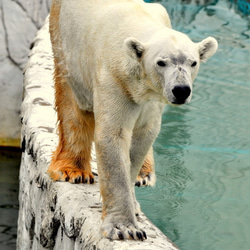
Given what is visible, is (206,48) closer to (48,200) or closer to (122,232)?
(122,232)

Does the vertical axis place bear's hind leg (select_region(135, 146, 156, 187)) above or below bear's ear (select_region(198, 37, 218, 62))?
below

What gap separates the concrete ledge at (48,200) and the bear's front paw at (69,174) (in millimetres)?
47

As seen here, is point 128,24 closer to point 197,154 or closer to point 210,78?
point 197,154

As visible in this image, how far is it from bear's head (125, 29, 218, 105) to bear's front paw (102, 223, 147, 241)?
617 mm

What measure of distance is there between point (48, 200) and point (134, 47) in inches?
55.3

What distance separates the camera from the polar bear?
2693 millimetres

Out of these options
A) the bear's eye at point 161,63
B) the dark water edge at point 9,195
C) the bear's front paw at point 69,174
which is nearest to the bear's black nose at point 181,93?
the bear's eye at point 161,63

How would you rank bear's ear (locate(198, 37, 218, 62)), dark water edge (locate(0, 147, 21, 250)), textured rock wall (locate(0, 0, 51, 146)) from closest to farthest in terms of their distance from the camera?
bear's ear (locate(198, 37, 218, 62)), dark water edge (locate(0, 147, 21, 250)), textured rock wall (locate(0, 0, 51, 146))

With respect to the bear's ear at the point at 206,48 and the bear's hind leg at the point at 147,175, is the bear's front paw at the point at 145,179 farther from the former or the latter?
the bear's ear at the point at 206,48

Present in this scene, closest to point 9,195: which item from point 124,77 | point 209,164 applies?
point 209,164

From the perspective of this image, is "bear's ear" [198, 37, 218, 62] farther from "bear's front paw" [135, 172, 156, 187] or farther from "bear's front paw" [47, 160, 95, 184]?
"bear's front paw" [47, 160, 95, 184]

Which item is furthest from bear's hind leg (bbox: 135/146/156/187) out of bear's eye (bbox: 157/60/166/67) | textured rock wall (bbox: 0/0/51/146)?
textured rock wall (bbox: 0/0/51/146)

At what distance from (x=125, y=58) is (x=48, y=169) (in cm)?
127

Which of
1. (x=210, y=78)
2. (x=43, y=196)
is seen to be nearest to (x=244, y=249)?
(x=43, y=196)
